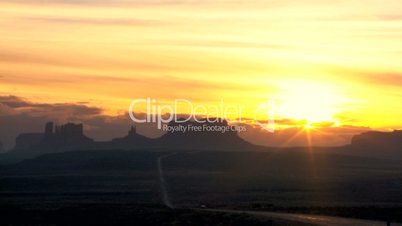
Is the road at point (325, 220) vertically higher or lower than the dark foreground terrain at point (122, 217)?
higher

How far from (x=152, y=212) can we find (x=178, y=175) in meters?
103

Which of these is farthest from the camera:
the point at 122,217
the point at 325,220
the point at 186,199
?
the point at 186,199

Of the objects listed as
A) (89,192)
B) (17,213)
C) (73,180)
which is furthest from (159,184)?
(17,213)

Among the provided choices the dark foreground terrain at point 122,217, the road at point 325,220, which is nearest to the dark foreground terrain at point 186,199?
the dark foreground terrain at point 122,217

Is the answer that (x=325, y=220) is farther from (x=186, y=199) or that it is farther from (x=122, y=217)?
(x=186, y=199)

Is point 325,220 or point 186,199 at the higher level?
point 325,220

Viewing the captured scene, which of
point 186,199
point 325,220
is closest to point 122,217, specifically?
point 325,220

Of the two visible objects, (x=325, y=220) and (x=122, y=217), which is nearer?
(x=325, y=220)

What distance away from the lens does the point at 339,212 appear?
220ft

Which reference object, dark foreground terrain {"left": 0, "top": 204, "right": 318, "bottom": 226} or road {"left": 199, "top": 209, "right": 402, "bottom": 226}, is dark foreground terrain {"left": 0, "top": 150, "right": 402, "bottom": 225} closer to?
dark foreground terrain {"left": 0, "top": 204, "right": 318, "bottom": 226}

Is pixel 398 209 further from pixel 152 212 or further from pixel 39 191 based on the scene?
pixel 39 191

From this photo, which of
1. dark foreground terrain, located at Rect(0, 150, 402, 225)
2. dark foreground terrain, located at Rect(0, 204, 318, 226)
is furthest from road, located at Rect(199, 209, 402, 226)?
dark foreground terrain, located at Rect(0, 150, 402, 225)

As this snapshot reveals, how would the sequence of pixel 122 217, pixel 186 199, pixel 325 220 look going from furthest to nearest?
1. pixel 186 199
2. pixel 122 217
3. pixel 325 220

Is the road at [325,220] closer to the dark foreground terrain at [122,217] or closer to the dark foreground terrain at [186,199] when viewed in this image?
the dark foreground terrain at [122,217]
